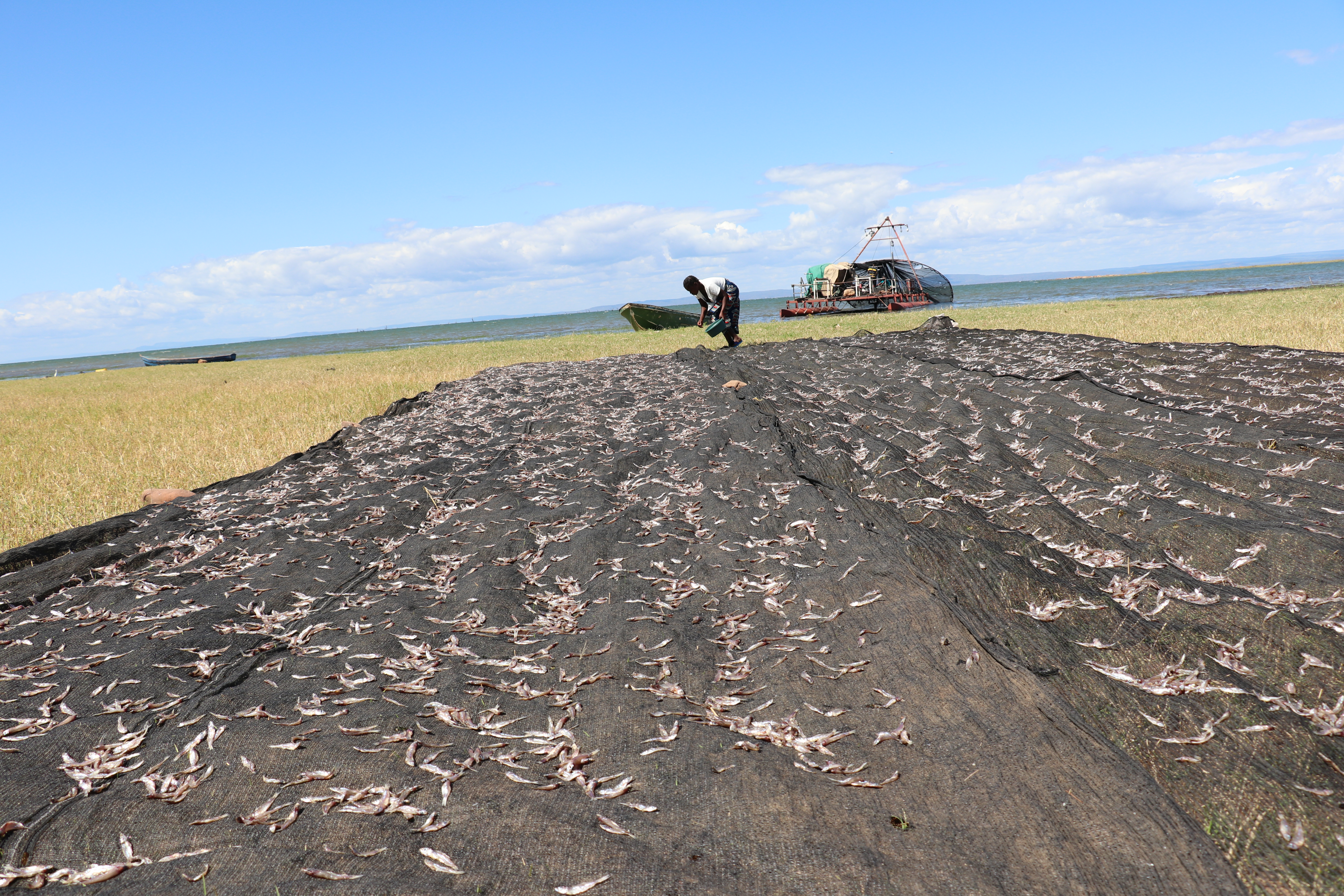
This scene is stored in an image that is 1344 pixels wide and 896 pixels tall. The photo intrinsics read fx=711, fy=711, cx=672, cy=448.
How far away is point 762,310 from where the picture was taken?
9900 centimetres

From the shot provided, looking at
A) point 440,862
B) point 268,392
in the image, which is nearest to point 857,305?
point 268,392

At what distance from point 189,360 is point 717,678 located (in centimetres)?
6222

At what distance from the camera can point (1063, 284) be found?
118688 millimetres

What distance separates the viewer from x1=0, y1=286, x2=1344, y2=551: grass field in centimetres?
1052

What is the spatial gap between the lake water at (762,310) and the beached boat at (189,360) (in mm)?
1883

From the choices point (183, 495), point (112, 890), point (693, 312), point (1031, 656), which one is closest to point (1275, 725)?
point (1031, 656)

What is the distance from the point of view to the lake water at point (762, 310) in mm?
58156

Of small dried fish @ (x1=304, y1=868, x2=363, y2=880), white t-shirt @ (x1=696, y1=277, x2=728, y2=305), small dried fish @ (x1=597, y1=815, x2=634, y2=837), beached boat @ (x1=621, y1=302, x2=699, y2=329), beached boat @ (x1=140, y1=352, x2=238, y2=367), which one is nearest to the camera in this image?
small dried fish @ (x1=304, y1=868, x2=363, y2=880)

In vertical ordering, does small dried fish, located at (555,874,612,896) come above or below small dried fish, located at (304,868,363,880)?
below

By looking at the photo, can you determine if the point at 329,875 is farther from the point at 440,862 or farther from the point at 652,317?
the point at 652,317

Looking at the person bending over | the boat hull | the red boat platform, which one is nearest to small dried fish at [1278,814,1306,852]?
the person bending over

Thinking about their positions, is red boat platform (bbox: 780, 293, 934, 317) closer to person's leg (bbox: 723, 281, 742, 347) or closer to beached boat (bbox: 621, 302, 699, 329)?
beached boat (bbox: 621, 302, 699, 329)

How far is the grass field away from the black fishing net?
11.4ft

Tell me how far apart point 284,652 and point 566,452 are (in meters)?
5.21
